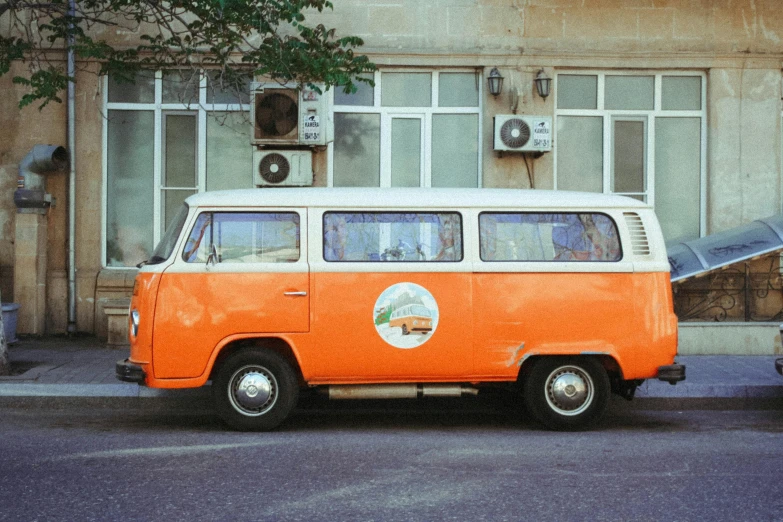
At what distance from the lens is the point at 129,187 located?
13.8 m

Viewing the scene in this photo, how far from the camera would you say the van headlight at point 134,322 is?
7852 millimetres

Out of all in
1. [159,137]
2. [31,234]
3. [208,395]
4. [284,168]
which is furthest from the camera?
[159,137]

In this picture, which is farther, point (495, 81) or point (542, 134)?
point (495, 81)

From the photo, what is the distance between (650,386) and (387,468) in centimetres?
417

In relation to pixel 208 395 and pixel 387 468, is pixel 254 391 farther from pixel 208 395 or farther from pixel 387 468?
pixel 387 468

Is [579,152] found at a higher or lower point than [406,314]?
higher

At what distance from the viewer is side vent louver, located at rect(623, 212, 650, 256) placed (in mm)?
8070

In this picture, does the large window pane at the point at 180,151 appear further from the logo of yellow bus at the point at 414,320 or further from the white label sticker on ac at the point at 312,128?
the logo of yellow bus at the point at 414,320

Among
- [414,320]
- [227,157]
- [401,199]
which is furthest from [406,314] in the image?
[227,157]

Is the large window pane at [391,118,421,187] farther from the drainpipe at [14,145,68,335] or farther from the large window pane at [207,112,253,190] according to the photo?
the drainpipe at [14,145,68,335]

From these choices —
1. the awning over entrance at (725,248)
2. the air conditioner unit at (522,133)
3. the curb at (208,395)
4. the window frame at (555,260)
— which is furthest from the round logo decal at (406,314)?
the air conditioner unit at (522,133)

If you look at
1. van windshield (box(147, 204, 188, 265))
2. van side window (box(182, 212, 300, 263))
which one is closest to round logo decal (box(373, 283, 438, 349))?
van side window (box(182, 212, 300, 263))

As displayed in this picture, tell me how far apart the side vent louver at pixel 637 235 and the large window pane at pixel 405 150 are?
600 cm

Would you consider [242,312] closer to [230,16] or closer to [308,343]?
[308,343]
